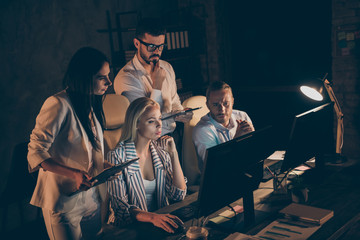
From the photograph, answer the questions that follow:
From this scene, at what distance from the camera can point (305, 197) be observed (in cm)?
227

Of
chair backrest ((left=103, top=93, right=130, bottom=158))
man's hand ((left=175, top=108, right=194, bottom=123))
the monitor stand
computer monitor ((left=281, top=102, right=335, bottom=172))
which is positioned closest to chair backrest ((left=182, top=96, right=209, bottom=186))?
man's hand ((left=175, top=108, right=194, bottom=123))

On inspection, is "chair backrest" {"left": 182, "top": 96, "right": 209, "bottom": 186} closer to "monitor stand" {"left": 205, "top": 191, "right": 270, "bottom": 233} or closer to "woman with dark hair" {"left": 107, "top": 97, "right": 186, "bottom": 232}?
"woman with dark hair" {"left": 107, "top": 97, "right": 186, "bottom": 232}

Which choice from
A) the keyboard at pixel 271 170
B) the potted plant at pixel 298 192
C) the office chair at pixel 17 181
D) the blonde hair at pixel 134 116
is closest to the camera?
the potted plant at pixel 298 192

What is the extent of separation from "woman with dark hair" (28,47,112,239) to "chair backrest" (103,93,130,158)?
92 cm

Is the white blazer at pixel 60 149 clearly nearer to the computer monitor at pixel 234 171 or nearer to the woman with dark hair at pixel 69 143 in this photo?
the woman with dark hair at pixel 69 143

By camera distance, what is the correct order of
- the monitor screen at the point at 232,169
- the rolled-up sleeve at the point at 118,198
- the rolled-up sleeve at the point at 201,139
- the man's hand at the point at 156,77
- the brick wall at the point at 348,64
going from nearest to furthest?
the monitor screen at the point at 232,169 < the rolled-up sleeve at the point at 118,198 < the rolled-up sleeve at the point at 201,139 < the man's hand at the point at 156,77 < the brick wall at the point at 348,64

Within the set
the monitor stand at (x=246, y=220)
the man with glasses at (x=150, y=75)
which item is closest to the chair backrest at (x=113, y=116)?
the man with glasses at (x=150, y=75)

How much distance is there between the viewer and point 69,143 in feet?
6.84

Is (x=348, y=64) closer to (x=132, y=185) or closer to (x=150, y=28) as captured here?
(x=150, y=28)

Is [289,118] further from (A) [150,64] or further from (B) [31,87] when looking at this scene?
(B) [31,87]

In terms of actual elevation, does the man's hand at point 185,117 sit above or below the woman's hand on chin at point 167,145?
above

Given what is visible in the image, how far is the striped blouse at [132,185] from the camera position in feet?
7.35

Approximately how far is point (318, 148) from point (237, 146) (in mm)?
1022

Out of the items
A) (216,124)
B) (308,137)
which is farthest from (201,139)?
(308,137)
